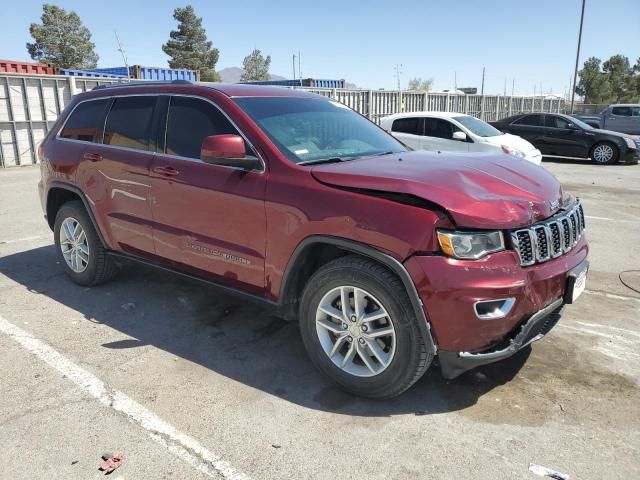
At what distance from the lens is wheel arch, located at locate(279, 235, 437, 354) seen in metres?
2.71

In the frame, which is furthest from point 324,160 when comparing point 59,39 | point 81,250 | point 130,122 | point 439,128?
point 59,39

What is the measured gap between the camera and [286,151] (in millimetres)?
3395

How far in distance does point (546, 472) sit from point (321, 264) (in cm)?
167

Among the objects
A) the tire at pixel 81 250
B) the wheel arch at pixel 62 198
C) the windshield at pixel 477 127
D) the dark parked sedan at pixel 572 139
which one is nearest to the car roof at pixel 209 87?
the wheel arch at pixel 62 198

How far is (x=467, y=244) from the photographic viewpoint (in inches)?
105

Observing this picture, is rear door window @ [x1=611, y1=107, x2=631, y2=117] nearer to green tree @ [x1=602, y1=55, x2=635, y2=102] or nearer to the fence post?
the fence post

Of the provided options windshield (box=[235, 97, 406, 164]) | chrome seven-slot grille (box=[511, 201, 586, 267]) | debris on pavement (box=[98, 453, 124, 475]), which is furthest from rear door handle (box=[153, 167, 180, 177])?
chrome seven-slot grille (box=[511, 201, 586, 267])

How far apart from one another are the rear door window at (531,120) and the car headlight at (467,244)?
51.5ft

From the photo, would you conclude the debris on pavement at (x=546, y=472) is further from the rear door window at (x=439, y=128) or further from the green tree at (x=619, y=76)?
the green tree at (x=619, y=76)

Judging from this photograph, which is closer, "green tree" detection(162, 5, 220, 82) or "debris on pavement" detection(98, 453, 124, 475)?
"debris on pavement" detection(98, 453, 124, 475)

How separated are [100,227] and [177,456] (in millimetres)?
2637

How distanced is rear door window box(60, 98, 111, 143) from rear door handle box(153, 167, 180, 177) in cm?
101

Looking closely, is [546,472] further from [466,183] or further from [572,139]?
[572,139]

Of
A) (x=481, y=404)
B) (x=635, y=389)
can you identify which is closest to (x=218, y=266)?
(x=481, y=404)
